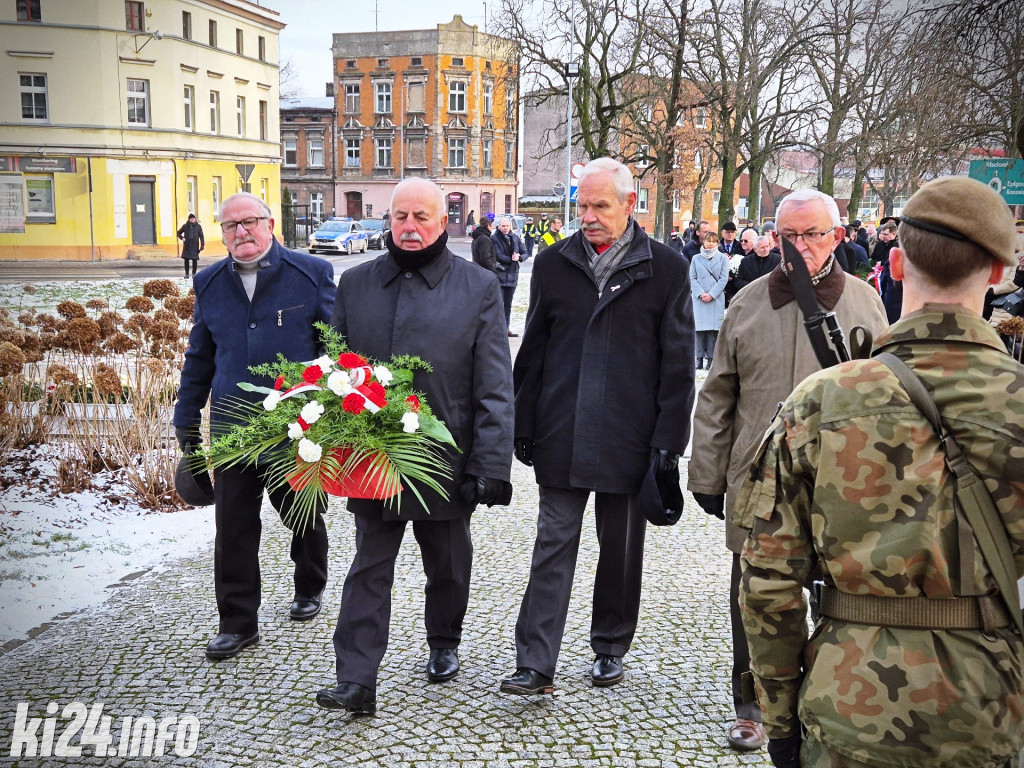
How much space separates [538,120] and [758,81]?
55.5 m

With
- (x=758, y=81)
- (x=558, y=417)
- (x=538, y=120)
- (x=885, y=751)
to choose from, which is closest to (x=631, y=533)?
(x=558, y=417)

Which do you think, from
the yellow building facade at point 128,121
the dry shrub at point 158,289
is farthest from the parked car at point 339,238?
the dry shrub at point 158,289

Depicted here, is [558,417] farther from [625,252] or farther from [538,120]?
[538,120]

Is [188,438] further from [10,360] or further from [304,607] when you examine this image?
[10,360]

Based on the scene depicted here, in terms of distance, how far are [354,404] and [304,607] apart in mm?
1820

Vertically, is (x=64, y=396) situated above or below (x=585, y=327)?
below

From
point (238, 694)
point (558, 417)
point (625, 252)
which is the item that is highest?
point (625, 252)

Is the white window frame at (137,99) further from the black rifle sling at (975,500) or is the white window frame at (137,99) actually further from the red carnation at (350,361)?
the black rifle sling at (975,500)

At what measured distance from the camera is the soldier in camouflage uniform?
2004 millimetres

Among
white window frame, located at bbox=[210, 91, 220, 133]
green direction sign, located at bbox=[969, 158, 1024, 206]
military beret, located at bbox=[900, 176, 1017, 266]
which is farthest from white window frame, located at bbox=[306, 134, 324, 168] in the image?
military beret, located at bbox=[900, 176, 1017, 266]

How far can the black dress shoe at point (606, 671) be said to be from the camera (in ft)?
14.6

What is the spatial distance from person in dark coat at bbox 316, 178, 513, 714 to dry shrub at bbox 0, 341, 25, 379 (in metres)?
4.09

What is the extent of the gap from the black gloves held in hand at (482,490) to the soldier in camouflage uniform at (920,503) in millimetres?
2217

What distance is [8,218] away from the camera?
13562 millimetres
